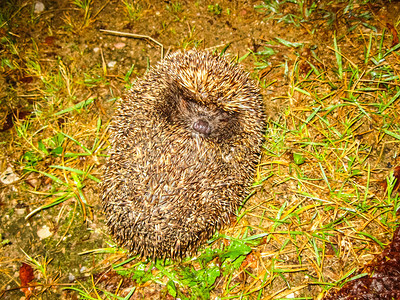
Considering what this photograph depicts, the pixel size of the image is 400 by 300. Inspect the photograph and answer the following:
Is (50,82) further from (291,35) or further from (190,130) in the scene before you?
(291,35)

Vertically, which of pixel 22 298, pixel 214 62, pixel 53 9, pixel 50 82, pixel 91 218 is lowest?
pixel 22 298

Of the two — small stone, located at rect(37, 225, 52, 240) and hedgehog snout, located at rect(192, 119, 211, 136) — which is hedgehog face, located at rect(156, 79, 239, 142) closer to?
hedgehog snout, located at rect(192, 119, 211, 136)

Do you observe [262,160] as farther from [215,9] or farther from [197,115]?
[215,9]

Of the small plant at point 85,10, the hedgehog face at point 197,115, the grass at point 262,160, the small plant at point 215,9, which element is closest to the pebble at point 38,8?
the grass at point 262,160

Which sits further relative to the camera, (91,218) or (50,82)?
(50,82)

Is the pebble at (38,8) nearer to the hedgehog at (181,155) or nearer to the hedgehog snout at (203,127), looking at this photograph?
the hedgehog at (181,155)

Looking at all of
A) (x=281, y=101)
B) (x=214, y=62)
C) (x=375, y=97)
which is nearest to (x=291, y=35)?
(x=281, y=101)

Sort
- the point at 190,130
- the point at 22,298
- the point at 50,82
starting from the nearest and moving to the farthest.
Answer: the point at 190,130 < the point at 22,298 < the point at 50,82
